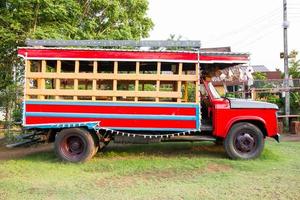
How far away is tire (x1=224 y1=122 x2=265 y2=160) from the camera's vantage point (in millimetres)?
9398

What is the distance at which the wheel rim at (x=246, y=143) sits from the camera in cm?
945

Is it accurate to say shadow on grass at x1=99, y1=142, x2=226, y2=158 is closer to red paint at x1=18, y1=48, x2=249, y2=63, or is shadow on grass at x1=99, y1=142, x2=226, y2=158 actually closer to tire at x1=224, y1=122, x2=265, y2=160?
tire at x1=224, y1=122, x2=265, y2=160

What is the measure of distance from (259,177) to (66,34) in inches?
367

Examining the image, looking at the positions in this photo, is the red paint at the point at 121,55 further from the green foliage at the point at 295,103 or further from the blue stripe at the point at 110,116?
the green foliage at the point at 295,103

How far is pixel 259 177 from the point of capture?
7699 millimetres

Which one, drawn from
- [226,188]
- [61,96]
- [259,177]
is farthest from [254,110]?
[61,96]

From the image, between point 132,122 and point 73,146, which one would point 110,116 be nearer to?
point 132,122

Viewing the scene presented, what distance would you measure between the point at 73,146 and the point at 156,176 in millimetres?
2458

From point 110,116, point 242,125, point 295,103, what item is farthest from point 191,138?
point 295,103

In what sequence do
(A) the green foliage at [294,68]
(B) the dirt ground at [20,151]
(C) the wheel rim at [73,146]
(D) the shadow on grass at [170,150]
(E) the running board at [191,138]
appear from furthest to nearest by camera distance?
(A) the green foliage at [294,68] < (B) the dirt ground at [20,151] < (D) the shadow on grass at [170,150] < (E) the running board at [191,138] < (C) the wheel rim at [73,146]

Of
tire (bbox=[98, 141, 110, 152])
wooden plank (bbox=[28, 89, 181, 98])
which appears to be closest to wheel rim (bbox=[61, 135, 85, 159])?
tire (bbox=[98, 141, 110, 152])

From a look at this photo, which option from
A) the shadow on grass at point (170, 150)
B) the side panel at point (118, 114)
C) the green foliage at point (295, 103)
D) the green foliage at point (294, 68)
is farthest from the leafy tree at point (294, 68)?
the side panel at point (118, 114)

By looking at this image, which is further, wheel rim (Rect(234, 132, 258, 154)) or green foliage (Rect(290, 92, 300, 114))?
green foliage (Rect(290, 92, 300, 114))

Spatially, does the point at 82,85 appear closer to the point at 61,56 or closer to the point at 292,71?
the point at 61,56
